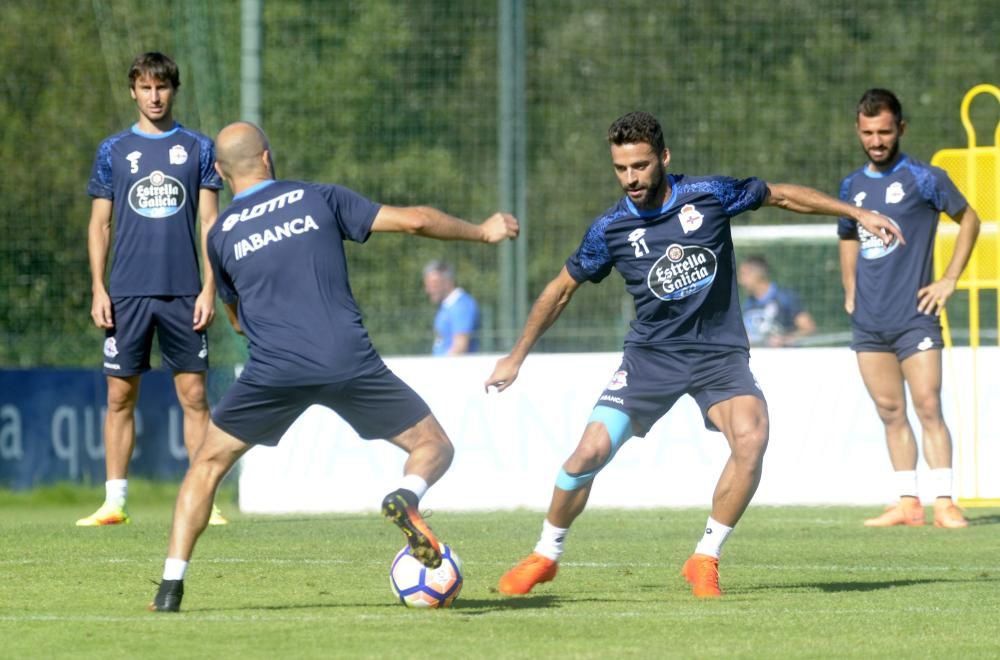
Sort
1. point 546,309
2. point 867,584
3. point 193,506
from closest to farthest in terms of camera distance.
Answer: point 193,506 → point 546,309 → point 867,584

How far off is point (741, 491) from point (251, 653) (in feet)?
8.30

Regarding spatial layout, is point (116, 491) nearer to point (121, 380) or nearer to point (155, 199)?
point (121, 380)

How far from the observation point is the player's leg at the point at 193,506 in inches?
276

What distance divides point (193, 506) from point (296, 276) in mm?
986

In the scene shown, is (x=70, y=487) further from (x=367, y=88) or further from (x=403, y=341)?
(x=367, y=88)

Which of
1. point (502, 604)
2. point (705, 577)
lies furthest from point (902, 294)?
point (502, 604)

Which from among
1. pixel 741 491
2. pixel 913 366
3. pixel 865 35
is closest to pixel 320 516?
pixel 913 366

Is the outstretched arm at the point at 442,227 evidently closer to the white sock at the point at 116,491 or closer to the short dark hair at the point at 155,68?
the short dark hair at the point at 155,68

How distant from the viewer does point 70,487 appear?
16.9 meters

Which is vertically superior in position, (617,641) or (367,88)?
(367,88)

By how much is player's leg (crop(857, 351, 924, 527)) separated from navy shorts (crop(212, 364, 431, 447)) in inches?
196

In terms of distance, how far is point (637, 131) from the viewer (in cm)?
762

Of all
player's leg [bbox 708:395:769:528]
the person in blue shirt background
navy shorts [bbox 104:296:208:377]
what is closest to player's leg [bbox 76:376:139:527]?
navy shorts [bbox 104:296:208:377]

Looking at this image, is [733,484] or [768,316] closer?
[733,484]
